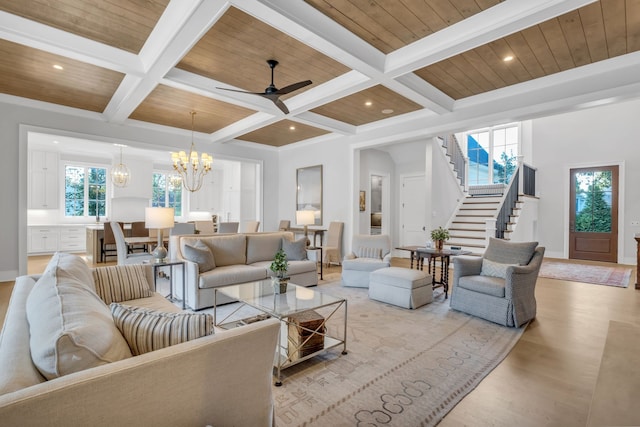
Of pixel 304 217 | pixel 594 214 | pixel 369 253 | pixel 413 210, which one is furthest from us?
pixel 413 210

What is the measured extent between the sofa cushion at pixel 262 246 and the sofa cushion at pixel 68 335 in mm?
3298

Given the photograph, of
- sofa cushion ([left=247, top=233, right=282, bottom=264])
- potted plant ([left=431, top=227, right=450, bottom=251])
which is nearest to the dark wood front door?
potted plant ([left=431, top=227, right=450, bottom=251])

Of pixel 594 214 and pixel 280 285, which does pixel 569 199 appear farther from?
pixel 280 285

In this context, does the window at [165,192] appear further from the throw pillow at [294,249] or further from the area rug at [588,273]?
the area rug at [588,273]

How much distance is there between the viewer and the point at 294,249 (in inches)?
197

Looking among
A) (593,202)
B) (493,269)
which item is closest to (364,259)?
(493,269)

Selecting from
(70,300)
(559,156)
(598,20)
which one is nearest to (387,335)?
(70,300)

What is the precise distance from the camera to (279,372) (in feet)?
7.27

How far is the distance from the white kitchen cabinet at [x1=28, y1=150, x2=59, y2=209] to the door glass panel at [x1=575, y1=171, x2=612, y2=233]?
44.1 feet

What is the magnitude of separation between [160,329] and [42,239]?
9.37 meters

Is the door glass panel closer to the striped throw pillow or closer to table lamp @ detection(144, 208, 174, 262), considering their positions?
table lamp @ detection(144, 208, 174, 262)

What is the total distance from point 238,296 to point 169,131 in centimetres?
498

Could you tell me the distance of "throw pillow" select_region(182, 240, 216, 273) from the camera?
12.6ft

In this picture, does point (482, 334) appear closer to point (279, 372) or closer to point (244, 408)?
point (279, 372)
